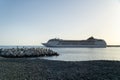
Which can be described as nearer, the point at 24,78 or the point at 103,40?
the point at 24,78

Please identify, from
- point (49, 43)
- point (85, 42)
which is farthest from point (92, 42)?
point (49, 43)

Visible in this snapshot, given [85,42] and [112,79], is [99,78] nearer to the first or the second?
[112,79]

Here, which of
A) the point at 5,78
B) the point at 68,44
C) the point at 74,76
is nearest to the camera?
the point at 5,78

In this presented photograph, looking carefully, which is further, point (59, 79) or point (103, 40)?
point (103, 40)

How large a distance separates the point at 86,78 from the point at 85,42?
117613mm

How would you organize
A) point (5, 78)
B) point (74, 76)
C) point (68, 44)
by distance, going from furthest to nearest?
point (68, 44) < point (74, 76) < point (5, 78)

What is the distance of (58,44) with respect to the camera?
128 meters

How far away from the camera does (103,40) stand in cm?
13262

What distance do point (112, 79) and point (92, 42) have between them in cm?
11754

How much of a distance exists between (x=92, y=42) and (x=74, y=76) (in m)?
117

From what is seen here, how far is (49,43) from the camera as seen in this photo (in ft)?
429

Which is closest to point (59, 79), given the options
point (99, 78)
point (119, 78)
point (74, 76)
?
point (74, 76)

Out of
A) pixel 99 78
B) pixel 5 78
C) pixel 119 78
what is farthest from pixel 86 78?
pixel 5 78

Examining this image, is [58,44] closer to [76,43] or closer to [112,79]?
[76,43]
